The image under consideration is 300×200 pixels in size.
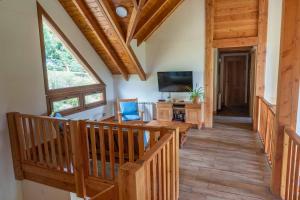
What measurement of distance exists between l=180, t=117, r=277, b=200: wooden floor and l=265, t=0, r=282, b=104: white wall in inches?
46.9

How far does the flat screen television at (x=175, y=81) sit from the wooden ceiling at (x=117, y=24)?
1.99 ft

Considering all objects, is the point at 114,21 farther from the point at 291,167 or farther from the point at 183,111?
the point at 291,167

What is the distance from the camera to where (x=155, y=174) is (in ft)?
5.60

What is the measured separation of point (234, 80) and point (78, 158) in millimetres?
7263

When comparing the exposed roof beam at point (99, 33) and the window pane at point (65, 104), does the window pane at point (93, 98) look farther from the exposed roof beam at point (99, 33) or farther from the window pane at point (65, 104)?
the exposed roof beam at point (99, 33)

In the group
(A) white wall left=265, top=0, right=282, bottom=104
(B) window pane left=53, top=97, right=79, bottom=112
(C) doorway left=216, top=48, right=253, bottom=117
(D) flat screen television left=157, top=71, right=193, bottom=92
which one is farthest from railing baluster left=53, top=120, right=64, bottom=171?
(C) doorway left=216, top=48, right=253, bottom=117

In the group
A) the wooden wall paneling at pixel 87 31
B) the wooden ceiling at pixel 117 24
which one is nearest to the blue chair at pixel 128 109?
the wooden ceiling at pixel 117 24

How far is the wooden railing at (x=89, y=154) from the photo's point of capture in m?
1.97

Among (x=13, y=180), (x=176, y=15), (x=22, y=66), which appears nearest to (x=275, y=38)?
(x=176, y=15)

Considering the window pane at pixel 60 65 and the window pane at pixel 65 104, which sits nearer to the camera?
the window pane at pixel 60 65

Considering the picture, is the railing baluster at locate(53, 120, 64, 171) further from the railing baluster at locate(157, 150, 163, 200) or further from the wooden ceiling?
the wooden ceiling

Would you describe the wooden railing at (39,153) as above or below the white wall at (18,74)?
→ below

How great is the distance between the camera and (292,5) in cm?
210

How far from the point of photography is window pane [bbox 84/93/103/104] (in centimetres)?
522
